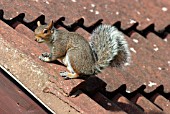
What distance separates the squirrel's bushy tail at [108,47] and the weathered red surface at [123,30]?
5.7 inches

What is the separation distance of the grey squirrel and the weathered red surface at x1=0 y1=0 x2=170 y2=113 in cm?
7

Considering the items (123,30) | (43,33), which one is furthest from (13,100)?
(123,30)

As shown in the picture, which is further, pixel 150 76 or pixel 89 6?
pixel 89 6

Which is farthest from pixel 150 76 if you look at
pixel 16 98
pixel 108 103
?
pixel 16 98

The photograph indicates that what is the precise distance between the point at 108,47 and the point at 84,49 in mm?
141

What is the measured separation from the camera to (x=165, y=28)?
462 cm

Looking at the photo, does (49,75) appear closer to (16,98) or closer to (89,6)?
(16,98)

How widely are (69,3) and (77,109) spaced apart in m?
1.55

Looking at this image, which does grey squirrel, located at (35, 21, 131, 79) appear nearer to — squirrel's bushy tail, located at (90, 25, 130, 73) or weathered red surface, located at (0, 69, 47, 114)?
squirrel's bushy tail, located at (90, 25, 130, 73)

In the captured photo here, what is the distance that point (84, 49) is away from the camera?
3.15m

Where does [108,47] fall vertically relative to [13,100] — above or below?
above

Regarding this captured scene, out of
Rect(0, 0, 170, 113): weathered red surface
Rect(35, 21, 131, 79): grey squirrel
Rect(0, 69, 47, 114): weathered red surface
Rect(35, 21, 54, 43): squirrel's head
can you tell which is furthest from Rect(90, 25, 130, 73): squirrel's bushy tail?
Rect(0, 69, 47, 114): weathered red surface

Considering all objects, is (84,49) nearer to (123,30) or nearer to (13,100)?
(13,100)

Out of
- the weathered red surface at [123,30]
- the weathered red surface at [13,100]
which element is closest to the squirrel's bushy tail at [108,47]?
the weathered red surface at [123,30]
